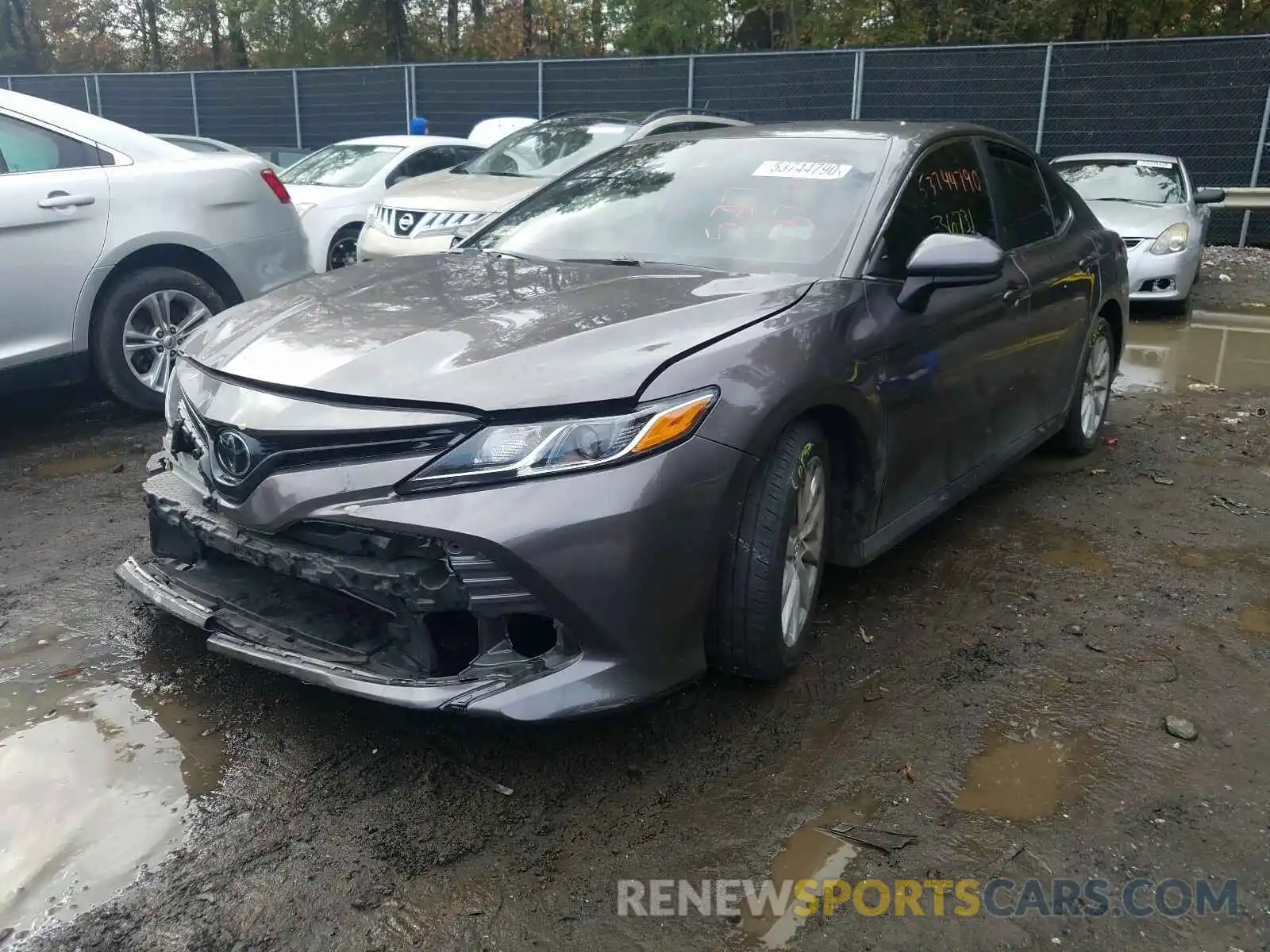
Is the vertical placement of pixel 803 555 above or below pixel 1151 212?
below

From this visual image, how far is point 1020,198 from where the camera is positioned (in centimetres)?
452

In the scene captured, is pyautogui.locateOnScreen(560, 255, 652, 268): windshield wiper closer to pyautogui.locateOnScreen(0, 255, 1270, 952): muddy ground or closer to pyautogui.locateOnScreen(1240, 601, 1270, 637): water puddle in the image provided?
pyautogui.locateOnScreen(0, 255, 1270, 952): muddy ground

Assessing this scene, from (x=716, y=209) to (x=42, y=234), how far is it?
127 inches

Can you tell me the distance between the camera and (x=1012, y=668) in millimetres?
3238

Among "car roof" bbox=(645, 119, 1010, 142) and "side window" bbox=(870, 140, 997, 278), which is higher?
"car roof" bbox=(645, 119, 1010, 142)

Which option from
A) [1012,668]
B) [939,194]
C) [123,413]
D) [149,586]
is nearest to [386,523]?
[149,586]

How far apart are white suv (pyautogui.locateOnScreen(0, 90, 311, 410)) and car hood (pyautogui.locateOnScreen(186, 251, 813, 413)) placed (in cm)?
182

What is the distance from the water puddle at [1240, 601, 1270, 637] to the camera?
350 cm

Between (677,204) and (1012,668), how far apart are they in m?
1.89

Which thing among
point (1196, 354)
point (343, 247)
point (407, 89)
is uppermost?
point (407, 89)

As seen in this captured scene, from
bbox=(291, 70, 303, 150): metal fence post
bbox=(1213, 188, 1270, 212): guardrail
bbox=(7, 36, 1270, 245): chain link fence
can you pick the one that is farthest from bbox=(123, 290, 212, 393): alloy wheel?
bbox=(291, 70, 303, 150): metal fence post

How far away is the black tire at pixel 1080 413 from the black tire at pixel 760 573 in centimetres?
274

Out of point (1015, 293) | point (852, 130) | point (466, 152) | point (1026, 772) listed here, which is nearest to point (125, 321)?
point (852, 130)

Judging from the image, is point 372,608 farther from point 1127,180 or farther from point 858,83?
point 858,83
